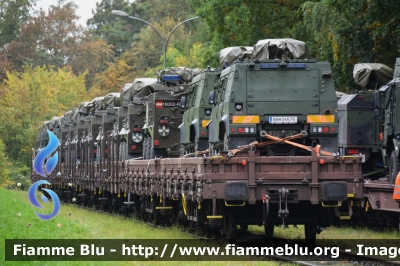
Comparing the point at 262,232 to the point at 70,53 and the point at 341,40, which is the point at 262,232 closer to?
the point at 341,40

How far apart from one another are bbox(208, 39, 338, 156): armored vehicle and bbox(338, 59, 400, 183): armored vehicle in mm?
4047

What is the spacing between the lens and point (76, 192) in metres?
43.0

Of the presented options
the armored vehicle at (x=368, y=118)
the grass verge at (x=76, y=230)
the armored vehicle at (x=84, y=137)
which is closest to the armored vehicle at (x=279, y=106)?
the grass verge at (x=76, y=230)

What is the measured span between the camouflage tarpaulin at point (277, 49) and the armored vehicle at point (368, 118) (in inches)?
134

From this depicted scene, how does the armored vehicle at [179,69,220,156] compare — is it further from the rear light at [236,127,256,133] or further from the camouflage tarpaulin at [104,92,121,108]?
the camouflage tarpaulin at [104,92,121,108]

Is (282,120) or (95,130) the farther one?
(95,130)

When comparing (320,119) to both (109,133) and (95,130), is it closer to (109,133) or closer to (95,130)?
(109,133)

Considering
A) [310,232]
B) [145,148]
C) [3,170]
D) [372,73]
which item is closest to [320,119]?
[310,232]

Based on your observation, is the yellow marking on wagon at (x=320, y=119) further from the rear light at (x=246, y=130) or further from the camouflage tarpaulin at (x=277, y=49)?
the camouflage tarpaulin at (x=277, y=49)

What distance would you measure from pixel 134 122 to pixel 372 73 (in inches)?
309

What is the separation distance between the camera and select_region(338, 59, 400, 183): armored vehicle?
949 inches

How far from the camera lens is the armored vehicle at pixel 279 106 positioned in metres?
19.1

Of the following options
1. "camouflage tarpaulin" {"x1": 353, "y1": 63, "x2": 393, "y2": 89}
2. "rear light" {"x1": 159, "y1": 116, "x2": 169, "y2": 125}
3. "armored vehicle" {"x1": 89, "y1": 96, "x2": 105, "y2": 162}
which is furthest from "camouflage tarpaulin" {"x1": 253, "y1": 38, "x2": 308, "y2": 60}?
"armored vehicle" {"x1": 89, "y1": 96, "x2": 105, "y2": 162}

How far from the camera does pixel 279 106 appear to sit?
19.4 meters
